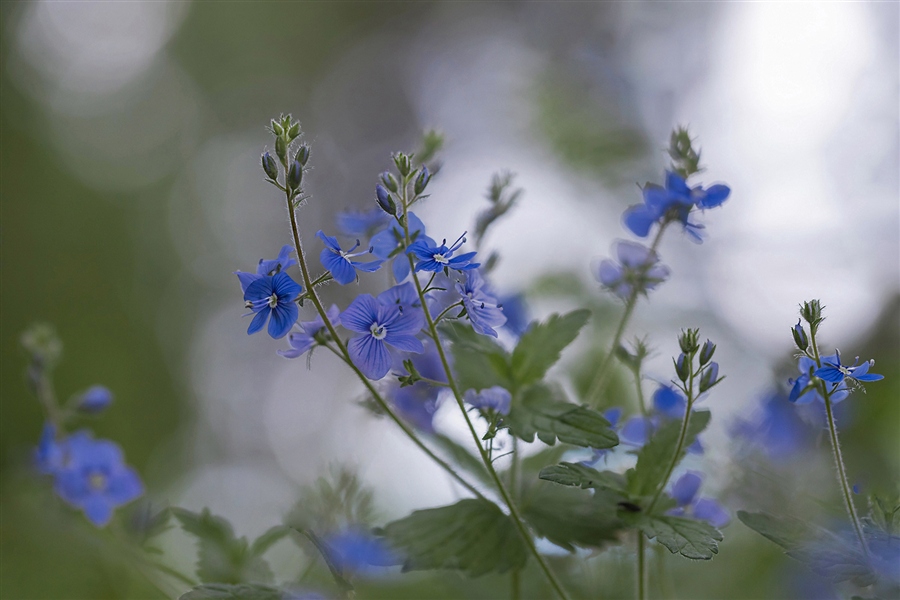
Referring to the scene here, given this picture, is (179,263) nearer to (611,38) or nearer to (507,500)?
(611,38)

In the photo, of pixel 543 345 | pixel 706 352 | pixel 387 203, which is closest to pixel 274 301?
pixel 387 203

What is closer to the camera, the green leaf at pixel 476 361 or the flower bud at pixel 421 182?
the flower bud at pixel 421 182

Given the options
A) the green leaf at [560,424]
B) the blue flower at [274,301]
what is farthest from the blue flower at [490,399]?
the blue flower at [274,301]

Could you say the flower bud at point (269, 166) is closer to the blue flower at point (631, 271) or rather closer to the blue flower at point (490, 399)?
the blue flower at point (490, 399)

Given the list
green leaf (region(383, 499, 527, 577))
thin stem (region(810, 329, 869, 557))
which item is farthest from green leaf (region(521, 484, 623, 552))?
thin stem (region(810, 329, 869, 557))

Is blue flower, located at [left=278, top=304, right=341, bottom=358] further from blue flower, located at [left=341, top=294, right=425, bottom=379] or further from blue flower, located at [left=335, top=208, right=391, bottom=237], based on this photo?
blue flower, located at [left=335, top=208, right=391, bottom=237]

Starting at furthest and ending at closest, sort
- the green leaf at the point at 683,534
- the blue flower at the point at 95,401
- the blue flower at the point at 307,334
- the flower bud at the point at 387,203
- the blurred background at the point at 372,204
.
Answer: the blurred background at the point at 372,204 → the blue flower at the point at 95,401 → the blue flower at the point at 307,334 → the flower bud at the point at 387,203 → the green leaf at the point at 683,534
